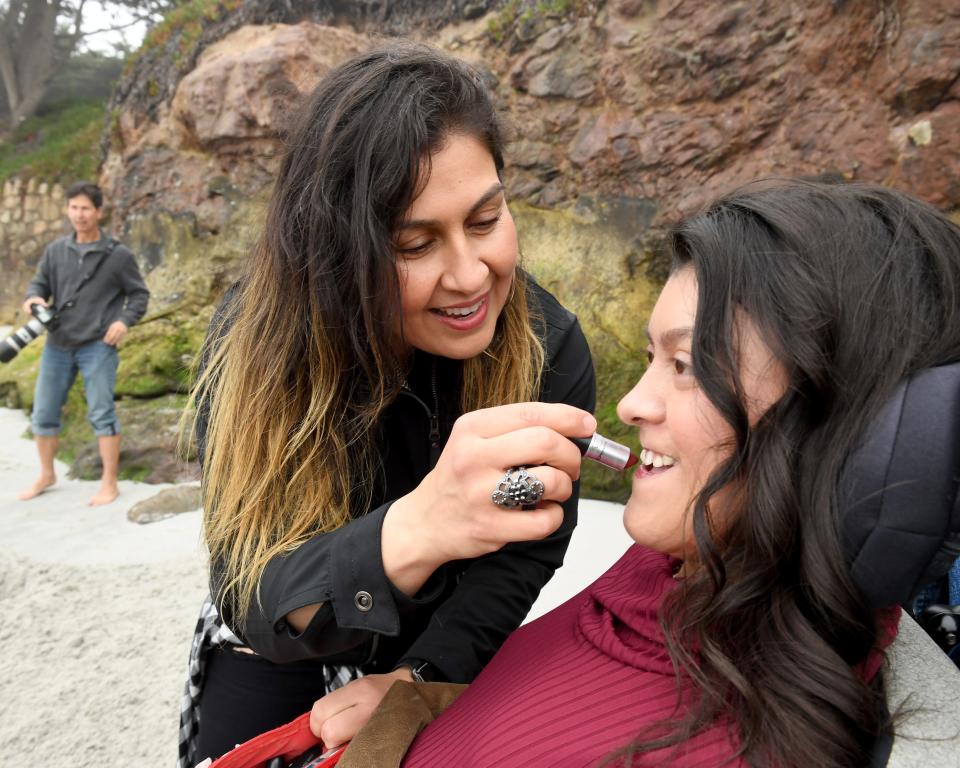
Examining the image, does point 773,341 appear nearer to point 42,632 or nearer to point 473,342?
point 473,342

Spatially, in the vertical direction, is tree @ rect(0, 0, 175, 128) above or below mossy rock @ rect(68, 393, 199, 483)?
above

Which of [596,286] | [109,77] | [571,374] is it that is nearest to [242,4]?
[596,286]

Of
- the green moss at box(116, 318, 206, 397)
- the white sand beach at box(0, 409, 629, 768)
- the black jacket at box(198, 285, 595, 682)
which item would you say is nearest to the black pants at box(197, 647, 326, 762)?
the black jacket at box(198, 285, 595, 682)

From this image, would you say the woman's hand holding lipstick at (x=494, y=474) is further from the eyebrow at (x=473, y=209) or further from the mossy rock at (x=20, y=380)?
the mossy rock at (x=20, y=380)

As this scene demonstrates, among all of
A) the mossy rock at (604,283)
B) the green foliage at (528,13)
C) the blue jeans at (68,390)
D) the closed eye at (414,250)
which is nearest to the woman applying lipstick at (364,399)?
the closed eye at (414,250)

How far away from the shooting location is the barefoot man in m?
5.25

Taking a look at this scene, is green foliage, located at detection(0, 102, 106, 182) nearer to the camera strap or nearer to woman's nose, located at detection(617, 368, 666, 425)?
the camera strap

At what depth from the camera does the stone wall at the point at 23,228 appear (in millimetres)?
13992

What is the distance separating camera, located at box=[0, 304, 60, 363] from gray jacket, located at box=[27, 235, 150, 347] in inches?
2.6

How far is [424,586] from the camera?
1.40m

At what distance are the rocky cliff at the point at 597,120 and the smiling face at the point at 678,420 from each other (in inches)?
116

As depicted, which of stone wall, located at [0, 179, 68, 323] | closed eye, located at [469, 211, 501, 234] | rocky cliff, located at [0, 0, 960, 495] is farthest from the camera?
stone wall, located at [0, 179, 68, 323]

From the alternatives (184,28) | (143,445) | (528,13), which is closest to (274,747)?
(143,445)

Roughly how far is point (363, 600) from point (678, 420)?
0.62 m
